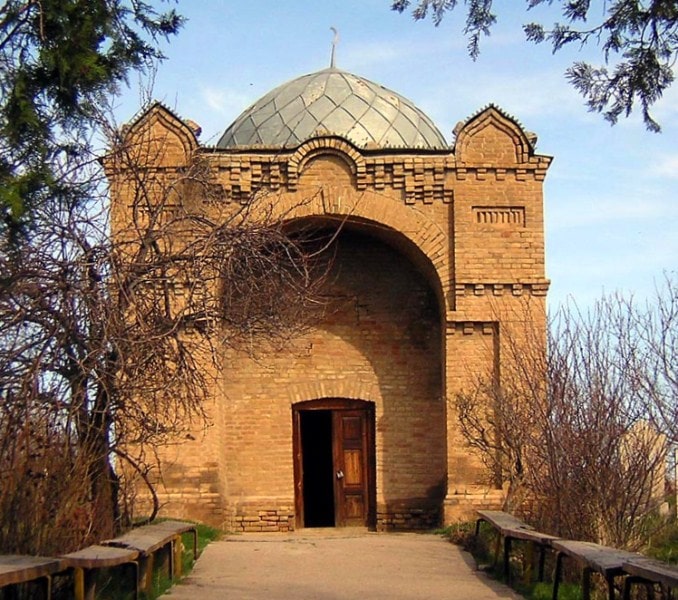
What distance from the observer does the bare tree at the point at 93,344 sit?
30.6 feet

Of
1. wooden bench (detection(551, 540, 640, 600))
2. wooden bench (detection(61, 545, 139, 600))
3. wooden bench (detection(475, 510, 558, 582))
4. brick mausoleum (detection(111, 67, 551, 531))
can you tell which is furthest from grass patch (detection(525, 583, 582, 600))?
brick mausoleum (detection(111, 67, 551, 531))

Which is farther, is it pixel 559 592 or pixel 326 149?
pixel 326 149

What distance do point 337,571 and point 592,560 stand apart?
Answer: 154 inches

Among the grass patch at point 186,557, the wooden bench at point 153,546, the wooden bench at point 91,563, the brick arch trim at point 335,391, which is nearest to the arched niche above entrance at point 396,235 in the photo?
the brick arch trim at point 335,391

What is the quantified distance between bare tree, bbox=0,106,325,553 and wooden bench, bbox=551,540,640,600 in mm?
3452

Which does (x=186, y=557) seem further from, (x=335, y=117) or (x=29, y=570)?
(x=335, y=117)

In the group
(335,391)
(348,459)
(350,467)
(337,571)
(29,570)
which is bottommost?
(337,571)

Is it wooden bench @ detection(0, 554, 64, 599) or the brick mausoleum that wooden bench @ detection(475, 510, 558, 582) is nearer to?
the brick mausoleum

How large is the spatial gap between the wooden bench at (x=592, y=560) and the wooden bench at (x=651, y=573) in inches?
3.7

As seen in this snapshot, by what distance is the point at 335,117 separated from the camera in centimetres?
1964

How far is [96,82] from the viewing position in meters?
6.87

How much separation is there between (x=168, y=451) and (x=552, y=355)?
640cm

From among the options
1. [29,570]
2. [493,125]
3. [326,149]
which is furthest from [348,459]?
[29,570]

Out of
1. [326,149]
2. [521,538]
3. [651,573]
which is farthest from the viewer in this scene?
[326,149]
